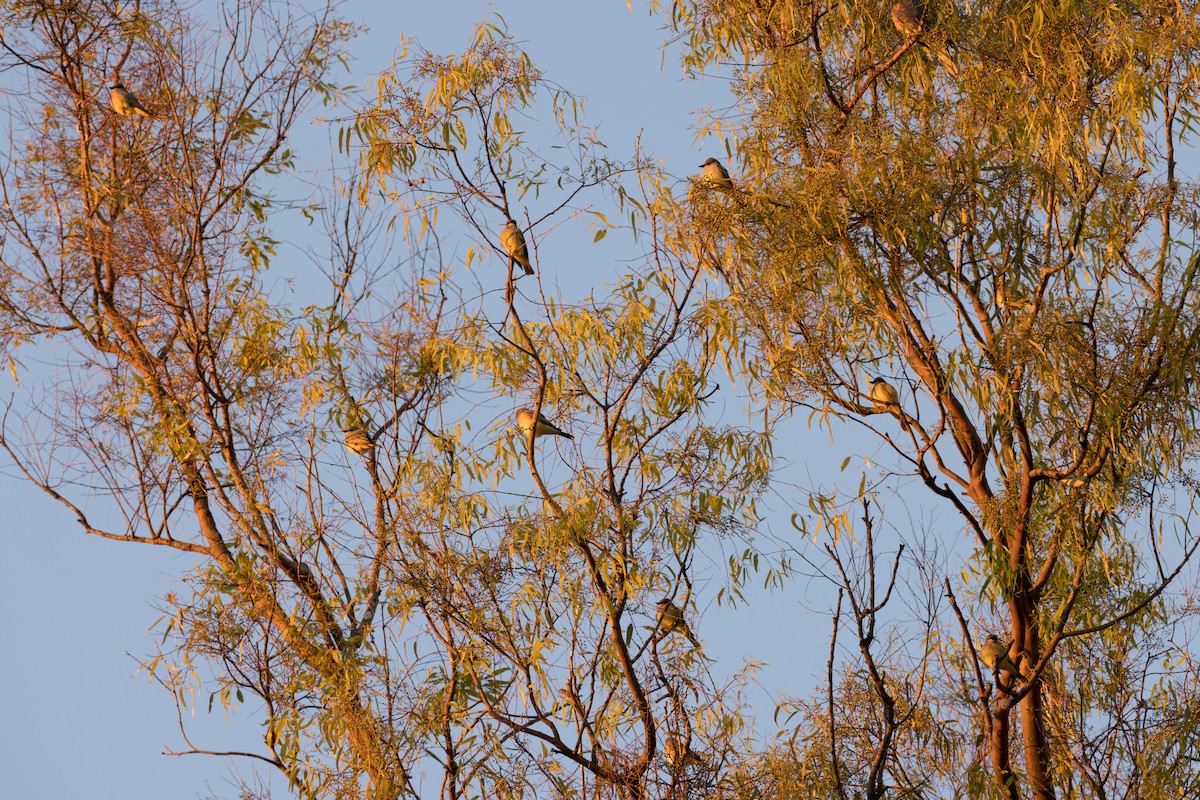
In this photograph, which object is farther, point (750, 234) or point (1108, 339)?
point (750, 234)

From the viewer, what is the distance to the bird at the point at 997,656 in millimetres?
4062

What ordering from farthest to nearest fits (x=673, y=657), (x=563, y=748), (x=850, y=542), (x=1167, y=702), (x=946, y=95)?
1. (x=946, y=95)
2. (x=1167, y=702)
3. (x=673, y=657)
4. (x=563, y=748)
5. (x=850, y=542)

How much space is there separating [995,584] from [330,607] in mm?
2051

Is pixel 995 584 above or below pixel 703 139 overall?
below

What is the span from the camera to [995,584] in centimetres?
402

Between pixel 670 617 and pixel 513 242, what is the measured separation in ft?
3.71

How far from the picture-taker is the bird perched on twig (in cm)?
412

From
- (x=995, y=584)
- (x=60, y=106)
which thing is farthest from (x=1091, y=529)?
(x=60, y=106)

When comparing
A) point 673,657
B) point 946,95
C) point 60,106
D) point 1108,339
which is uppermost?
point 60,106

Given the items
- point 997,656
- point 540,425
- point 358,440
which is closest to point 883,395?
point 997,656

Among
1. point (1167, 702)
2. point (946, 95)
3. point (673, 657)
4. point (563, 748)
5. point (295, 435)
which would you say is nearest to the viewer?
point (563, 748)

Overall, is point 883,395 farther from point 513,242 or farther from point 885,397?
point 513,242

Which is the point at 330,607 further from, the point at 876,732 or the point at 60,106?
the point at 60,106

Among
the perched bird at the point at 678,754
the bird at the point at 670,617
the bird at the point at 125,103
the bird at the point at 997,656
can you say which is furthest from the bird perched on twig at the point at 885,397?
the bird at the point at 125,103
